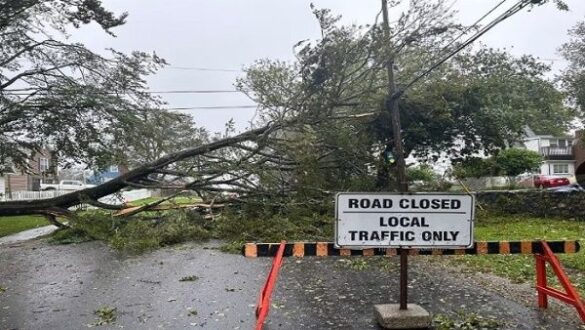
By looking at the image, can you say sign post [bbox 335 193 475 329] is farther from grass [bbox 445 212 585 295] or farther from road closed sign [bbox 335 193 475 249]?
grass [bbox 445 212 585 295]

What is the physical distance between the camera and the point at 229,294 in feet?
21.1

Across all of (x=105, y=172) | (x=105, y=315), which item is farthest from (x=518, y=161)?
(x=105, y=315)

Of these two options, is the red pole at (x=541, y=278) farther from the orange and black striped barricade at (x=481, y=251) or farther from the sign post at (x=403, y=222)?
the sign post at (x=403, y=222)

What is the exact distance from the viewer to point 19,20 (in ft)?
45.4

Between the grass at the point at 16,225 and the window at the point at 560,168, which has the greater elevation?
the window at the point at 560,168

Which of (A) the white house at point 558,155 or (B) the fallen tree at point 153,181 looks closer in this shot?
(B) the fallen tree at point 153,181

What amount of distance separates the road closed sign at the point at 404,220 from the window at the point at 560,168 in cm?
4876

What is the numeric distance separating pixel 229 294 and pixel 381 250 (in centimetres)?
235

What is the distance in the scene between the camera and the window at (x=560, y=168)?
160 ft

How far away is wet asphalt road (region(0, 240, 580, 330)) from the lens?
5277 mm

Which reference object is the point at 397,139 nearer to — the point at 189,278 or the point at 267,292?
the point at 189,278

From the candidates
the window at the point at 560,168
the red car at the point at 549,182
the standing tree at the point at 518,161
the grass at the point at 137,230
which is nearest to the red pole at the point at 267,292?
the grass at the point at 137,230

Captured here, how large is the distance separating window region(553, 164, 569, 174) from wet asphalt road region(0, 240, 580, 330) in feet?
150

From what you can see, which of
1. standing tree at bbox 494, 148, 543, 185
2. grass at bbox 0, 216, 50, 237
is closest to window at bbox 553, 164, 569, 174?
standing tree at bbox 494, 148, 543, 185
